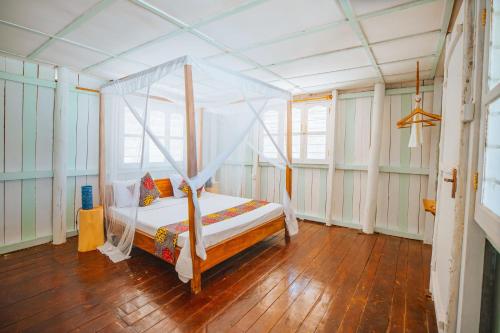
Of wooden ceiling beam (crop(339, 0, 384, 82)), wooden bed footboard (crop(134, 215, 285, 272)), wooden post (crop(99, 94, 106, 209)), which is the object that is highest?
wooden ceiling beam (crop(339, 0, 384, 82))

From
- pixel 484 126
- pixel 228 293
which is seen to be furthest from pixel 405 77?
pixel 228 293

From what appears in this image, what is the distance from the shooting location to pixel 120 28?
84.1 inches

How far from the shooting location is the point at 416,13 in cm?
187

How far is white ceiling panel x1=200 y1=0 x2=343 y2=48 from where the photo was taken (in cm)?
178

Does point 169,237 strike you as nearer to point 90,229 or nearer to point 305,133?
point 90,229

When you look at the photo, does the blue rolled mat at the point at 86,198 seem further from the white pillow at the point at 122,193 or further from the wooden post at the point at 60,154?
the wooden post at the point at 60,154

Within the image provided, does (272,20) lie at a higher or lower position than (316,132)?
higher

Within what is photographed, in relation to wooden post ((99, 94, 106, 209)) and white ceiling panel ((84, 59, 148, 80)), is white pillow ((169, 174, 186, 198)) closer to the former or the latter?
wooden post ((99, 94, 106, 209))

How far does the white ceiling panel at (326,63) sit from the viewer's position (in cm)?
271

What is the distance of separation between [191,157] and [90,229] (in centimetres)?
207

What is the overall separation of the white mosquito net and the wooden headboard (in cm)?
16

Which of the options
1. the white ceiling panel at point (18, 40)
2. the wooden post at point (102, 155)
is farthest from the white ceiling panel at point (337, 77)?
the white ceiling panel at point (18, 40)

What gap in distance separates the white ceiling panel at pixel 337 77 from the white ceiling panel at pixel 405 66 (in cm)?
16

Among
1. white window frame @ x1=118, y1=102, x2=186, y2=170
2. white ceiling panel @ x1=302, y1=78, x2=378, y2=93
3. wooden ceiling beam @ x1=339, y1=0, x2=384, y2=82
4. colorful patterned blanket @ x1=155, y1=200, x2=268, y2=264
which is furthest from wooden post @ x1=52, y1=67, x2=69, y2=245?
white ceiling panel @ x1=302, y1=78, x2=378, y2=93
